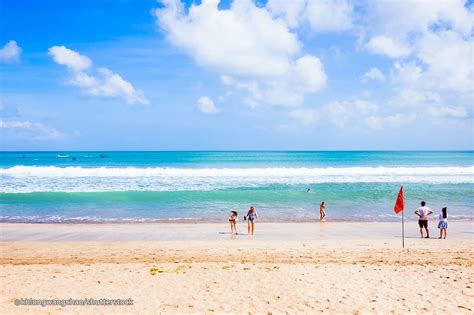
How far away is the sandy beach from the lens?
755cm

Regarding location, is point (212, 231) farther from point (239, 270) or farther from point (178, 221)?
point (239, 270)

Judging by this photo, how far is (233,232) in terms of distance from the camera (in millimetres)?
A: 15844

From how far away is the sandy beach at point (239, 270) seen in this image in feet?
24.8

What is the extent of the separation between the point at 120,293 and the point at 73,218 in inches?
496

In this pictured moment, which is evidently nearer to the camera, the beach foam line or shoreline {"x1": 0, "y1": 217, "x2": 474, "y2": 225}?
shoreline {"x1": 0, "y1": 217, "x2": 474, "y2": 225}

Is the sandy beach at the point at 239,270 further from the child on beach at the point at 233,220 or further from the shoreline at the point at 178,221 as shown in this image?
the shoreline at the point at 178,221

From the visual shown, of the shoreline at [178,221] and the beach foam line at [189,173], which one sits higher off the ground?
the beach foam line at [189,173]

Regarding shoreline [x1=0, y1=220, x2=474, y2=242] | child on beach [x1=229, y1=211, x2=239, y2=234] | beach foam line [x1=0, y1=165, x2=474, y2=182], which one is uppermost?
beach foam line [x1=0, y1=165, x2=474, y2=182]

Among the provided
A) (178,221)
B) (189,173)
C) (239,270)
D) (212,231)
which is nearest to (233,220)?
(212,231)

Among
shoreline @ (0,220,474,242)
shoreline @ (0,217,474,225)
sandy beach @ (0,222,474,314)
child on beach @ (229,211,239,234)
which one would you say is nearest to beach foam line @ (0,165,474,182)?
shoreline @ (0,217,474,225)

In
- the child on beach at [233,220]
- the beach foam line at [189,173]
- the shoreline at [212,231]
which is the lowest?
the shoreline at [212,231]

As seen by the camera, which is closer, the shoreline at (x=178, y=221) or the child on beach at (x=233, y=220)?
the child on beach at (x=233, y=220)

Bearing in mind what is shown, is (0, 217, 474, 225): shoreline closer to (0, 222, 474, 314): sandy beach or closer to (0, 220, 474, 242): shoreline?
(0, 220, 474, 242): shoreline

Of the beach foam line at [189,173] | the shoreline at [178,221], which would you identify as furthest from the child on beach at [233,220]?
the beach foam line at [189,173]
